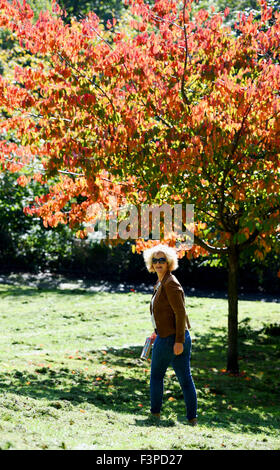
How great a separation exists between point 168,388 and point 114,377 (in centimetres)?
77

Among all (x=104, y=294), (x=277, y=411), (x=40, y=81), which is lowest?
(x=277, y=411)

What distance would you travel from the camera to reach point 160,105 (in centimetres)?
718

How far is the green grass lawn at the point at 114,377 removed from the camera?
4.87 m

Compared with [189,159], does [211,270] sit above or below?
below

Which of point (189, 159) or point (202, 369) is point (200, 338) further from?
point (189, 159)

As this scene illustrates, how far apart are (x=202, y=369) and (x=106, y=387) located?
200 cm

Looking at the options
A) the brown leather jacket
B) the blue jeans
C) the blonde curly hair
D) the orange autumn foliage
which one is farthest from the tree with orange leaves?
the blue jeans

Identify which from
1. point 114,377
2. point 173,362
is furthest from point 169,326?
point 114,377

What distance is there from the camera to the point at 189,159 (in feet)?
22.7

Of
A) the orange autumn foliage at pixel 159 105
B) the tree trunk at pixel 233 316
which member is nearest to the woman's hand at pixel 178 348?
the orange autumn foliage at pixel 159 105

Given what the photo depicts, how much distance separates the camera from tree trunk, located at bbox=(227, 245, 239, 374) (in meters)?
8.57

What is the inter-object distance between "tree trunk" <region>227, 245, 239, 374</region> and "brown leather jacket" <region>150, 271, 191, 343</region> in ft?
11.2

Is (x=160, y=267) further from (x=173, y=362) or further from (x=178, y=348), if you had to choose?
(x=173, y=362)
